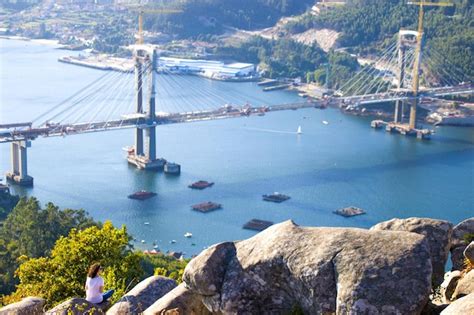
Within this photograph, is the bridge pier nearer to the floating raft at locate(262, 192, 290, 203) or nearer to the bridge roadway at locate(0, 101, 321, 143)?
the bridge roadway at locate(0, 101, 321, 143)

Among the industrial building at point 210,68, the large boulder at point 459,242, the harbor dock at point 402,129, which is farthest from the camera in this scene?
the industrial building at point 210,68

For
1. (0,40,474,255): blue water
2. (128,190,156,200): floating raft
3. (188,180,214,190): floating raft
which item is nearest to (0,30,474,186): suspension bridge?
(0,40,474,255): blue water

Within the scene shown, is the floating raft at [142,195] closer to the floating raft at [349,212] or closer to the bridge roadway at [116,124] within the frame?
the bridge roadway at [116,124]

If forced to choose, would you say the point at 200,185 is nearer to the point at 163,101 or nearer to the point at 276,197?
the point at 276,197

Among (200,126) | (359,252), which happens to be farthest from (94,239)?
(200,126)

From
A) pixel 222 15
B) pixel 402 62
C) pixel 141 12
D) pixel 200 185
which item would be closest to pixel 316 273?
pixel 200 185

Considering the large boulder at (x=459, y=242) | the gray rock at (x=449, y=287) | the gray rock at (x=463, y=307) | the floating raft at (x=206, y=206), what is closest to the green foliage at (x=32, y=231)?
the floating raft at (x=206, y=206)
